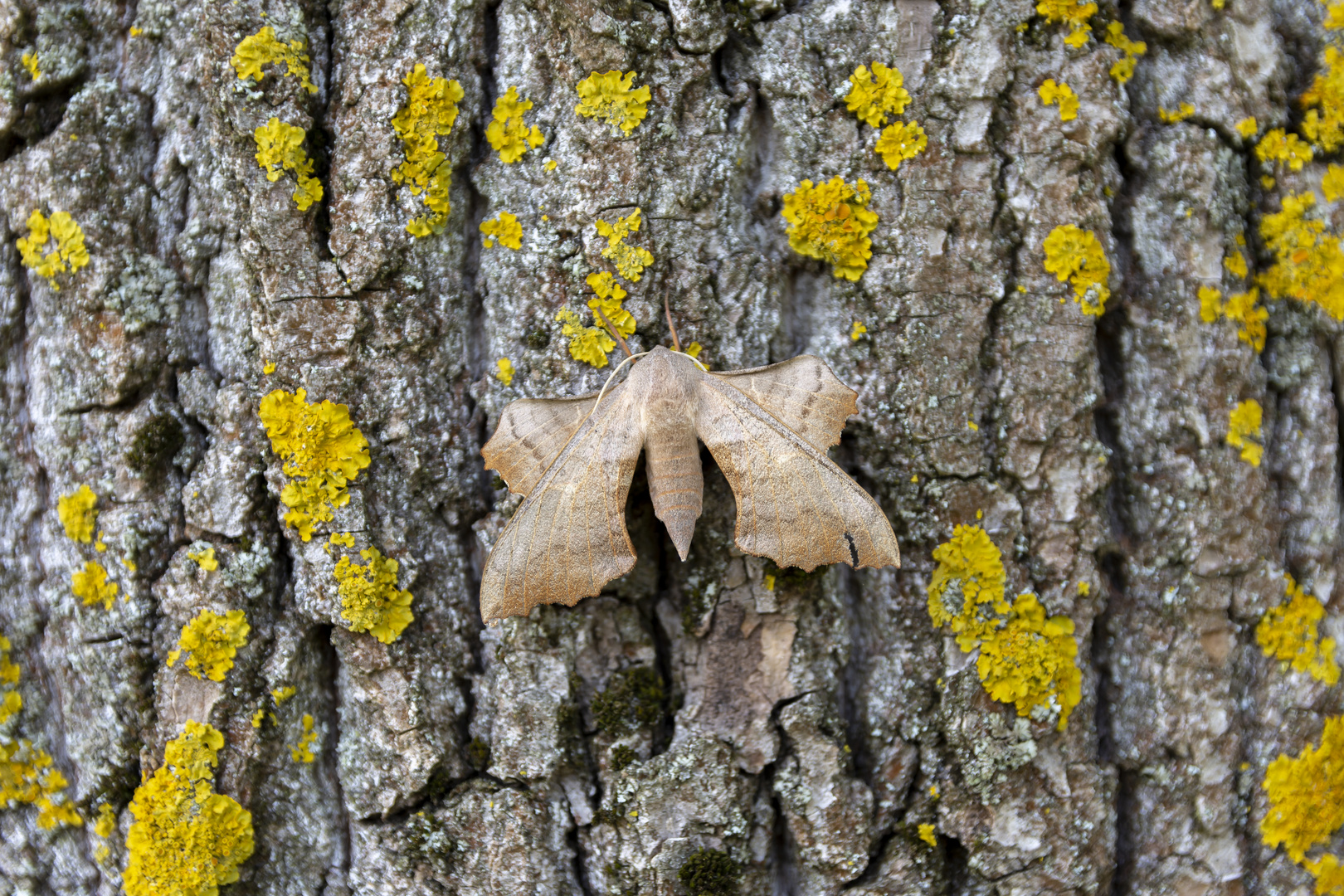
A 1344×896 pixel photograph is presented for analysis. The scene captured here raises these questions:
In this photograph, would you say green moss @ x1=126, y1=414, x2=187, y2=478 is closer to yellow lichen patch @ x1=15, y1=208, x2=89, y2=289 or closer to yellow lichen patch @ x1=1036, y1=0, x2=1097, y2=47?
yellow lichen patch @ x1=15, y1=208, x2=89, y2=289

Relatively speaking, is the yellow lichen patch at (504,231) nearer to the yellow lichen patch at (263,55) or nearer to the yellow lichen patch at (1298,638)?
the yellow lichen patch at (263,55)

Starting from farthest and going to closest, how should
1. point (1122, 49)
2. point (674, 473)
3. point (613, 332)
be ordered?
point (1122, 49) < point (613, 332) < point (674, 473)

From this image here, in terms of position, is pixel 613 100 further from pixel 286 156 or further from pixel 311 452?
pixel 311 452

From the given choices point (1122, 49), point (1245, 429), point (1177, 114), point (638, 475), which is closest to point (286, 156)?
point (638, 475)

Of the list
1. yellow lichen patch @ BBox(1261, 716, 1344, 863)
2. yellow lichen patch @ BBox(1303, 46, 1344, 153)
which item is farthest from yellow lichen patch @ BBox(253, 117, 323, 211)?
yellow lichen patch @ BBox(1261, 716, 1344, 863)

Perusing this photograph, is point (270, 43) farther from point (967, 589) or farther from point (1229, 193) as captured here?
point (1229, 193)

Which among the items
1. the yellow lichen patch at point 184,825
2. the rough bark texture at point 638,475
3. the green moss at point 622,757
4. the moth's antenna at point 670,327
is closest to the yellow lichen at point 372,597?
the rough bark texture at point 638,475
